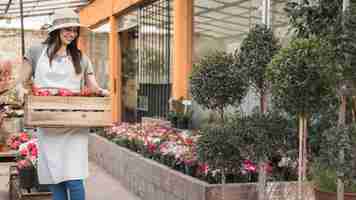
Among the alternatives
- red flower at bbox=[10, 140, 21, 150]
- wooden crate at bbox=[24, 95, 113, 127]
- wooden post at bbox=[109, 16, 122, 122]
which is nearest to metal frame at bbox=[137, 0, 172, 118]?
wooden post at bbox=[109, 16, 122, 122]

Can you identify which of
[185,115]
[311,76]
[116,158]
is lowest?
[116,158]

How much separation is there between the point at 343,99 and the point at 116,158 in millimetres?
4962

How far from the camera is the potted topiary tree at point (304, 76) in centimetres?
344

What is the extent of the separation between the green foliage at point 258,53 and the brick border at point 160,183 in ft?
2.81

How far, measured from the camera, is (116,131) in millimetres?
9445

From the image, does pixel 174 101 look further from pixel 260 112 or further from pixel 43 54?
pixel 43 54

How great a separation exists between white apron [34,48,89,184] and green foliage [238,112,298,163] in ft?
4.21

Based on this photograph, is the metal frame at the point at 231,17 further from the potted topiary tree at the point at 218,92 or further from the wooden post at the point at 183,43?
the potted topiary tree at the point at 218,92

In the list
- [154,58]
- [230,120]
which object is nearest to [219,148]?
[230,120]

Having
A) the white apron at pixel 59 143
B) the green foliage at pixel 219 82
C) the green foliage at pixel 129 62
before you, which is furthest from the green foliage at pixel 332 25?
the green foliage at pixel 129 62

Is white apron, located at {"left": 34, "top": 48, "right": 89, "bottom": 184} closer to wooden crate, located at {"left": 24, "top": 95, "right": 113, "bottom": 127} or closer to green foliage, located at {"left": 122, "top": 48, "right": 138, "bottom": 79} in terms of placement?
wooden crate, located at {"left": 24, "top": 95, "right": 113, "bottom": 127}

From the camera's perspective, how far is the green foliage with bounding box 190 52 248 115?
4.75 meters

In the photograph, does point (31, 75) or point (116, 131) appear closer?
point (31, 75)

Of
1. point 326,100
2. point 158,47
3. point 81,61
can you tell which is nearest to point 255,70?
point 326,100
